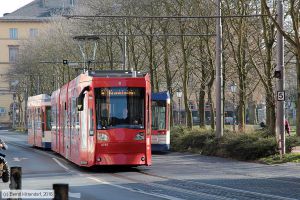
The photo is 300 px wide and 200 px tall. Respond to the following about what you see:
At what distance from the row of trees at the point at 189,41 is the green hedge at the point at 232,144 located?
1.80m

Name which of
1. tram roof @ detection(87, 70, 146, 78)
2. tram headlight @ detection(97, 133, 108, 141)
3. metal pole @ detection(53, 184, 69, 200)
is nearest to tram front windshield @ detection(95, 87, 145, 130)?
tram headlight @ detection(97, 133, 108, 141)

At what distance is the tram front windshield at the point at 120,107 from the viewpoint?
25.0m

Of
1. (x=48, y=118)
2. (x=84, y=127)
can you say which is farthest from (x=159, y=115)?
(x=84, y=127)

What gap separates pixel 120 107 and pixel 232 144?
9910 mm

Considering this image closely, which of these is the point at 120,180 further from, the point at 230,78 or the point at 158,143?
the point at 230,78

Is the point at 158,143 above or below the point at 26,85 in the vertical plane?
below

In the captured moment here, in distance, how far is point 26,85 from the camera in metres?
96.4

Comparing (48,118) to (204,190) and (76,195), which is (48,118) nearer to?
(204,190)

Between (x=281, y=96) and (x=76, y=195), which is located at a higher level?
(x=281, y=96)

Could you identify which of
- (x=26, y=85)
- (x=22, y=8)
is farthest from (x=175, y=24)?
(x=22, y=8)

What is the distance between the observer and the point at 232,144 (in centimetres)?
3359

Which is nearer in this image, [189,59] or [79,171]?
[79,171]

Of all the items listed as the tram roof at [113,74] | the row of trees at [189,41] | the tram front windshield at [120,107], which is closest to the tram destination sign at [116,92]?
the tram front windshield at [120,107]

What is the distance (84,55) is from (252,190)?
43.1 metres
